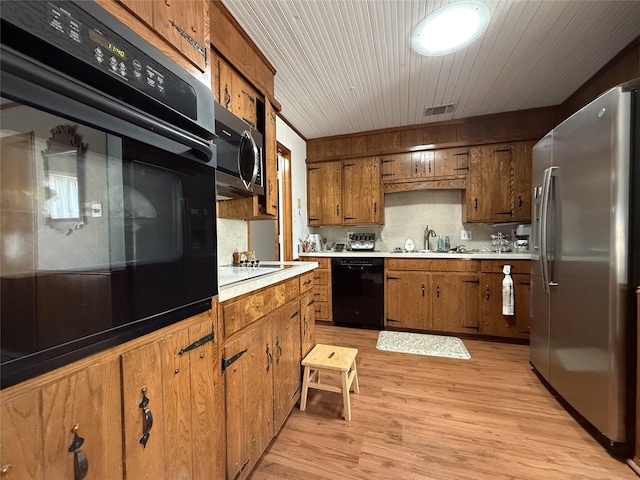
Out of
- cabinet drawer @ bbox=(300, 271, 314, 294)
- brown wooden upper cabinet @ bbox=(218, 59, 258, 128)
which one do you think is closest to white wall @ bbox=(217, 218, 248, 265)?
cabinet drawer @ bbox=(300, 271, 314, 294)

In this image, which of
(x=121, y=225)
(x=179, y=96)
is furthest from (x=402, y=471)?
(x=179, y=96)

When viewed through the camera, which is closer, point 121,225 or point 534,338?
point 121,225

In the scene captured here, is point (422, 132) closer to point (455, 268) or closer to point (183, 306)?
point (455, 268)

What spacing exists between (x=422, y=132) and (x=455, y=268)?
5.96ft

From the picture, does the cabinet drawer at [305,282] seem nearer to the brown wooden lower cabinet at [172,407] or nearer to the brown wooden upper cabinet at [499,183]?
the brown wooden lower cabinet at [172,407]

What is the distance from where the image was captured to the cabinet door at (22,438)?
41 cm

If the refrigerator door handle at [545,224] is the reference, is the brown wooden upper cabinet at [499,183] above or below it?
above

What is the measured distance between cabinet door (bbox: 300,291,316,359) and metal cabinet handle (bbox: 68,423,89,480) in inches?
52.4

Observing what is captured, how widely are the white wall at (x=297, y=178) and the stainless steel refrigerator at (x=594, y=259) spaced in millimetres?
2520

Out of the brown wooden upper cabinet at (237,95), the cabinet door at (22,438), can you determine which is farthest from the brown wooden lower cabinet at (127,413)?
the brown wooden upper cabinet at (237,95)

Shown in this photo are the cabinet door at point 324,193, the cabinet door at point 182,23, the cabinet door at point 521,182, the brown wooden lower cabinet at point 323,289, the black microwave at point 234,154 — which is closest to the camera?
the cabinet door at point 182,23

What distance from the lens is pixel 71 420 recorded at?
51 cm

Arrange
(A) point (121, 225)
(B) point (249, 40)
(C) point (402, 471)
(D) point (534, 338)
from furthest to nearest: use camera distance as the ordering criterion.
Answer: (D) point (534, 338) → (B) point (249, 40) → (C) point (402, 471) → (A) point (121, 225)

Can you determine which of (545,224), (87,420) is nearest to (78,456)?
(87,420)
